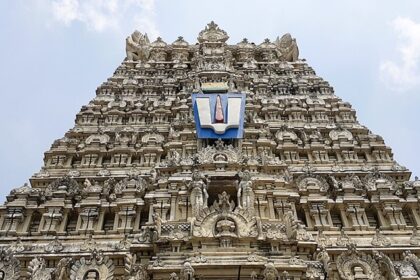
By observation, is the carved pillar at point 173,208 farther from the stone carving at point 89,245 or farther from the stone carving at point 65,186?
the stone carving at point 65,186

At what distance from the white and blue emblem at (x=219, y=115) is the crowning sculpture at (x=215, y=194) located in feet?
0.18

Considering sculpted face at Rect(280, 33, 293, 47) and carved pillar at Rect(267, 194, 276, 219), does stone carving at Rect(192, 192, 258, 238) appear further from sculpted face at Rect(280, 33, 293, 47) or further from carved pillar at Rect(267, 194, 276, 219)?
sculpted face at Rect(280, 33, 293, 47)

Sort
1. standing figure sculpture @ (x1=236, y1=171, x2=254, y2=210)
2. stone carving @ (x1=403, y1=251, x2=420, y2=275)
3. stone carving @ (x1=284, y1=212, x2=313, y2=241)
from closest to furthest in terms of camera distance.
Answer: stone carving @ (x1=284, y1=212, x2=313, y2=241), stone carving @ (x1=403, y1=251, x2=420, y2=275), standing figure sculpture @ (x1=236, y1=171, x2=254, y2=210)

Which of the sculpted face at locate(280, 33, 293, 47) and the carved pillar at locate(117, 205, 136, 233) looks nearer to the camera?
the carved pillar at locate(117, 205, 136, 233)

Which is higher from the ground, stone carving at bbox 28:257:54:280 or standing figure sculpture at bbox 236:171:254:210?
standing figure sculpture at bbox 236:171:254:210

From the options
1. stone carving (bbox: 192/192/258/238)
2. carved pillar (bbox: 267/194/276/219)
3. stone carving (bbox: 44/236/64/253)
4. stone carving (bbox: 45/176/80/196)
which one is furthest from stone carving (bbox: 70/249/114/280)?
carved pillar (bbox: 267/194/276/219)

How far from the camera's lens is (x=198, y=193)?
574 inches

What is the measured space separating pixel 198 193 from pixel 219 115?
15.7ft

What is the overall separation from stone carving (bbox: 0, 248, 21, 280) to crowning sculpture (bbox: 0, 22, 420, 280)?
3 centimetres

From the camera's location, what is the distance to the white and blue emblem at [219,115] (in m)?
18.1

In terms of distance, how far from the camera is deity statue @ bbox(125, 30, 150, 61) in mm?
29094

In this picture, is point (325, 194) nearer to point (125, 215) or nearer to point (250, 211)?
point (250, 211)

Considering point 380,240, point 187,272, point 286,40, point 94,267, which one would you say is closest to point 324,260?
point 380,240

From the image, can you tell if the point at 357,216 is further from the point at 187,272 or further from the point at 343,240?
the point at 187,272
